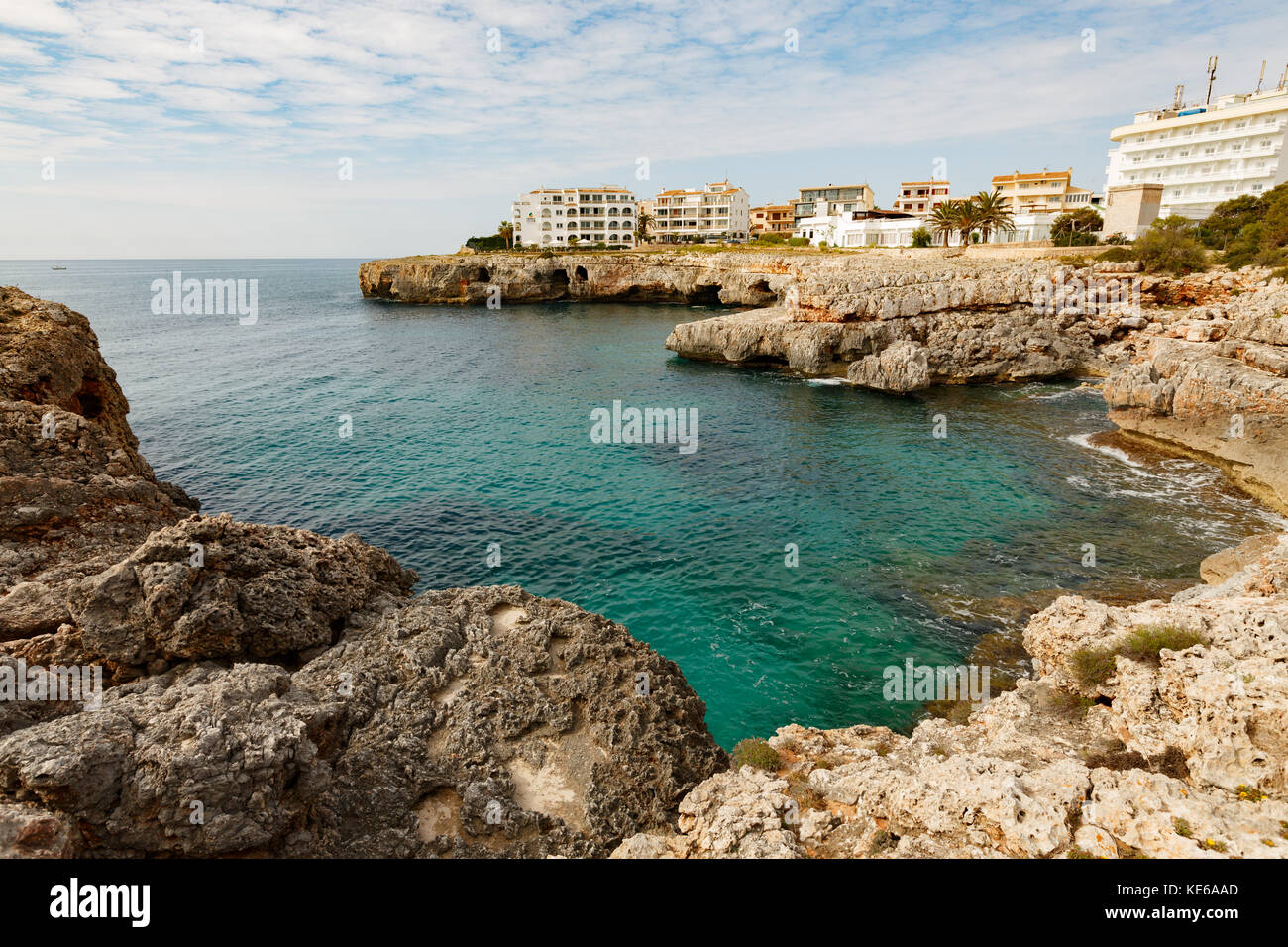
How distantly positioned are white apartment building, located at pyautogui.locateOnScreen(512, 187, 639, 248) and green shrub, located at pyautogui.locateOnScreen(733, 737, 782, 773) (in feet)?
468

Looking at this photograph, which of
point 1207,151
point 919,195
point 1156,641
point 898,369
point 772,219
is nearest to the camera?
point 1156,641

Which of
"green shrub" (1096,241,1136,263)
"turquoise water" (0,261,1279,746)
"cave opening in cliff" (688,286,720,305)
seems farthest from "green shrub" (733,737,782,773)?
"cave opening in cliff" (688,286,720,305)

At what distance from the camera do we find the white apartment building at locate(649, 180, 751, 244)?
146 m

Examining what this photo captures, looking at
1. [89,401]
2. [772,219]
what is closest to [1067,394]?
[89,401]

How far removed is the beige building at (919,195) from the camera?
14050cm

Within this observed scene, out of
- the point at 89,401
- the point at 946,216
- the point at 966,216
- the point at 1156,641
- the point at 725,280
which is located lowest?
the point at 1156,641

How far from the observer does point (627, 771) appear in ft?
35.1

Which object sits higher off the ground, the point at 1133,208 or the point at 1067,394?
the point at 1133,208

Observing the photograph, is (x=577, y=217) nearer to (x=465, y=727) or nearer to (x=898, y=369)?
(x=898, y=369)

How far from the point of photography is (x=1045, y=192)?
11938cm

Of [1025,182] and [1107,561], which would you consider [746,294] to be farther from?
[1107,561]

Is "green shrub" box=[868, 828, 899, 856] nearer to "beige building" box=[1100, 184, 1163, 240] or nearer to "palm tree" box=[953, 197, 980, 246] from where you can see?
"beige building" box=[1100, 184, 1163, 240]

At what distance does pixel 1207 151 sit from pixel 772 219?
9327 cm
